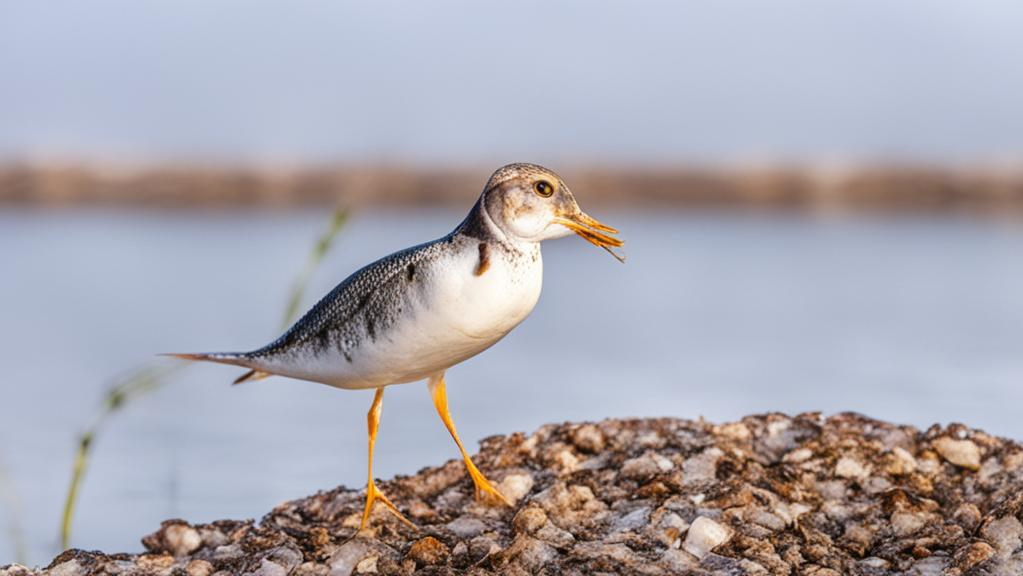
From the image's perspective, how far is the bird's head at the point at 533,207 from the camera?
3.60 m

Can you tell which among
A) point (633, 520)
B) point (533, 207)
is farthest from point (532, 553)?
point (533, 207)

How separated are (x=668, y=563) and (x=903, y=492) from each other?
935 mm

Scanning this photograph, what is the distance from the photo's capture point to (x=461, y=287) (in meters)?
3.57

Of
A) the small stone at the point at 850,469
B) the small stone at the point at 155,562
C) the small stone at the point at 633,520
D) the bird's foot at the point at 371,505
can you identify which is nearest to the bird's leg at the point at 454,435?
the bird's foot at the point at 371,505

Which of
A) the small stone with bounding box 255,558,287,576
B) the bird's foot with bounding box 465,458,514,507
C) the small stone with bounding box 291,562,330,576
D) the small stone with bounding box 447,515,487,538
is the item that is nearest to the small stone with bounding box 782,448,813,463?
the bird's foot with bounding box 465,458,514,507

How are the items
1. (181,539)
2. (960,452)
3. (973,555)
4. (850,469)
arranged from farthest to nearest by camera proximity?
1. (960,452)
2. (850,469)
3. (181,539)
4. (973,555)

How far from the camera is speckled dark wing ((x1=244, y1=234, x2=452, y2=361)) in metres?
3.69

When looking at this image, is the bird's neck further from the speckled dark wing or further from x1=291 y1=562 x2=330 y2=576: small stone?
x1=291 y1=562 x2=330 y2=576: small stone

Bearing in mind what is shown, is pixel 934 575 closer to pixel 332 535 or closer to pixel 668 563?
pixel 668 563

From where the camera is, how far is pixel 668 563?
366cm

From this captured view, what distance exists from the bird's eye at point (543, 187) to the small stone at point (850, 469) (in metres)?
1.52

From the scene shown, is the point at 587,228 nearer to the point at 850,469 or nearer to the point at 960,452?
the point at 850,469

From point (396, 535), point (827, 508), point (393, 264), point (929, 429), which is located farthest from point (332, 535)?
point (929, 429)

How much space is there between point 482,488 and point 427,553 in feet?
1.69
